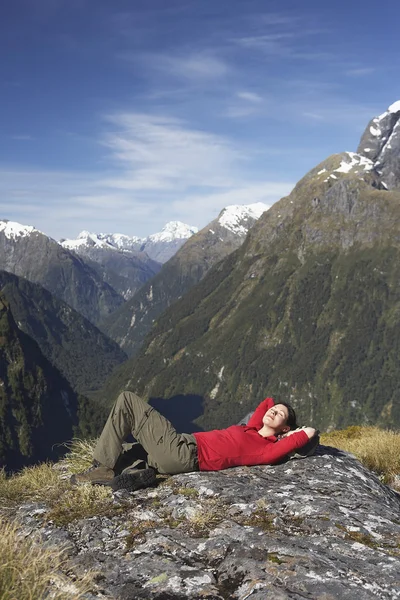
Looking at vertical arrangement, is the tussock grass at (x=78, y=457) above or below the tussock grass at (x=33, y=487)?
below

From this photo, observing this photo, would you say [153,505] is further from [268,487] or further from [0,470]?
[0,470]

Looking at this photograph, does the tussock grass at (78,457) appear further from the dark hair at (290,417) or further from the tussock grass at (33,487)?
the dark hair at (290,417)

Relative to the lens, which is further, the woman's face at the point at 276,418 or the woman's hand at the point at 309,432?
the woman's face at the point at 276,418

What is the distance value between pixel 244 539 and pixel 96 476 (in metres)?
4.71

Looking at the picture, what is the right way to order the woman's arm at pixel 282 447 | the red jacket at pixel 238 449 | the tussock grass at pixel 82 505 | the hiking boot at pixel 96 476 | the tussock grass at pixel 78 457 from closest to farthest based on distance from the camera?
the tussock grass at pixel 82 505 < the hiking boot at pixel 96 476 < the red jacket at pixel 238 449 < the woman's arm at pixel 282 447 < the tussock grass at pixel 78 457

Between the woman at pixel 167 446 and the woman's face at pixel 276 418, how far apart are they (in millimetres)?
423

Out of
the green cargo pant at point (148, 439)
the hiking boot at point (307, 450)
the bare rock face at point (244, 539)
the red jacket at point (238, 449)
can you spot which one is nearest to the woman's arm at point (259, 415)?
the red jacket at point (238, 449)

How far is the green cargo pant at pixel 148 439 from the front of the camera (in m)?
11.6

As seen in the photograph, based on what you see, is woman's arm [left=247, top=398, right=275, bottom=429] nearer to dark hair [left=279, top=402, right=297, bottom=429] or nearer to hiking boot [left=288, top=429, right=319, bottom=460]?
dark hair [left=279, top=402, right=297, bottom=429]

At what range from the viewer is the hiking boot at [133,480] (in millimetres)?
10391

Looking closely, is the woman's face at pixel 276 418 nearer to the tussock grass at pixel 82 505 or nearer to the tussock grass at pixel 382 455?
the tussock grass at pixel 382 455

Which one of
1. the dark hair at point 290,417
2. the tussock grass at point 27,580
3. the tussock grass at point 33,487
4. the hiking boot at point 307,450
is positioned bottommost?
the hiking boot at point 307,450

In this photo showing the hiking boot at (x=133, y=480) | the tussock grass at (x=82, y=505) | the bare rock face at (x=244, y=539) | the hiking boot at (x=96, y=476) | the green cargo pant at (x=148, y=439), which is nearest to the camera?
the bare rock face at (x=244, y=539)

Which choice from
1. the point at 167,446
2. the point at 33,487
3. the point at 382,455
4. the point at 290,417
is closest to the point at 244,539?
the point at 167,446
